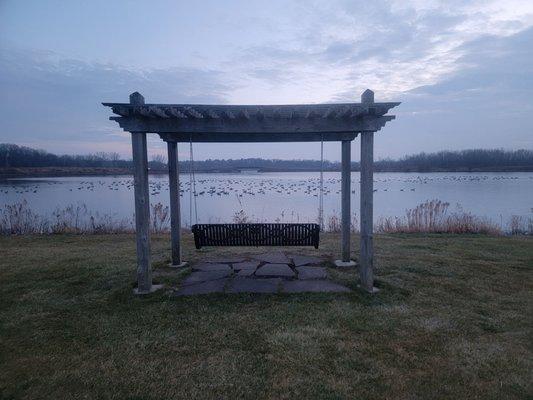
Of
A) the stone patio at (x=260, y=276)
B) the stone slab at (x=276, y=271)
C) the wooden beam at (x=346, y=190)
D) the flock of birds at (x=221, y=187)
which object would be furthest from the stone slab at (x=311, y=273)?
the flock of birds at (x=221, y=187)

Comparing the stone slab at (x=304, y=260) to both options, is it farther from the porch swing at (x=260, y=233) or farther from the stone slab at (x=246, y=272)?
the stone slab at (x=246, y=272)

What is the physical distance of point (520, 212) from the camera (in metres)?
16.8

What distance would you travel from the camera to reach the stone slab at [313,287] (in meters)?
5.10

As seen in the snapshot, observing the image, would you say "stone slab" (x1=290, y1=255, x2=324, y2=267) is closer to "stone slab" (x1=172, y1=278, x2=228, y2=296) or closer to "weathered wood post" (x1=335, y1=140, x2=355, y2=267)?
"weathered wood post" (x1=335, y1=140, x2=355, y2=267)

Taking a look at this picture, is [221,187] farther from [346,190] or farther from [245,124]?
[245,124]

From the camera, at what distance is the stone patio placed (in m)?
5.19

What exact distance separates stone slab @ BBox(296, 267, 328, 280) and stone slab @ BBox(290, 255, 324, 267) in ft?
1.01

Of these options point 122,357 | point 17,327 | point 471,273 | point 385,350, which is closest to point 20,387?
point 122,357

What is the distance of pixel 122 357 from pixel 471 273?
5.41 m

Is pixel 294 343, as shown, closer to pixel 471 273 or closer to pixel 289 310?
pixel 289 310

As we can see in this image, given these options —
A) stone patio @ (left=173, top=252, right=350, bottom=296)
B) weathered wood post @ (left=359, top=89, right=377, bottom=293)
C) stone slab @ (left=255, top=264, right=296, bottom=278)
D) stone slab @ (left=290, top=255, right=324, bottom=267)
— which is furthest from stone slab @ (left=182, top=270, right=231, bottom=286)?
weathered wood post @ (left=359, top=89, right=377, bottom=293)

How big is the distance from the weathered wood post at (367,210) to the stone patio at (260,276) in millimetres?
361

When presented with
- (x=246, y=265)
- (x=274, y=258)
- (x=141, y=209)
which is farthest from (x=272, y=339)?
(x=274, y=258)

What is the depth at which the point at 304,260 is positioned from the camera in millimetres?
6852
